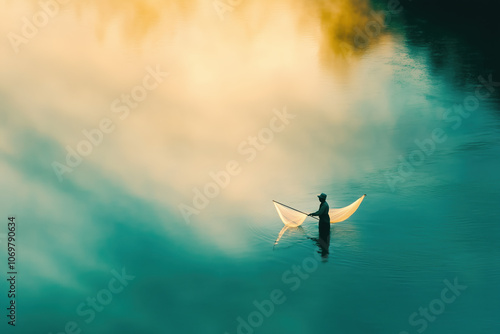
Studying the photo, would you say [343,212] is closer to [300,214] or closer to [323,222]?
[323,222]

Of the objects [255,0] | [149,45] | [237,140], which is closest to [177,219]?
[237,140]

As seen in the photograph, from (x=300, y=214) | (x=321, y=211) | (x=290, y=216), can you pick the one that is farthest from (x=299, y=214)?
(x=321, y=211)

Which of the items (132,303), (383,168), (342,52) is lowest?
(132,303)

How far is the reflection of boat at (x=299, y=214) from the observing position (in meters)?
11.0

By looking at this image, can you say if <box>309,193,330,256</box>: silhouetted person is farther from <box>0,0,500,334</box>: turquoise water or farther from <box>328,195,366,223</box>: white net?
<box>328,195,366,223</box>: white net

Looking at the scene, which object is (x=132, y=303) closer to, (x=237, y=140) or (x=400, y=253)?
(x=400, y=253)

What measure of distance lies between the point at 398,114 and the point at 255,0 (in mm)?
12328

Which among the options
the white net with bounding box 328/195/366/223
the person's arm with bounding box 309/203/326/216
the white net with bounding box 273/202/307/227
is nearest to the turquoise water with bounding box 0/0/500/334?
the white net with bounding box 328/195/366/223

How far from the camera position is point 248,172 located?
13.3 m

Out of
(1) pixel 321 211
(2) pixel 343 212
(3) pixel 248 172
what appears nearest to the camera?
(1) pixel 321 211

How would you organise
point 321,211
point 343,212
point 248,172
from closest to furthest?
point 321,211
point 343,212
point 248,172

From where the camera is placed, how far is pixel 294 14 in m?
23.9

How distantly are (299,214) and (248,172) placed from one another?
2.52 metres

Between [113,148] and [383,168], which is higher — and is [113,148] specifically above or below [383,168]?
below
